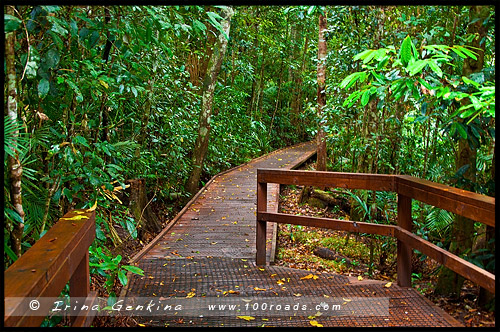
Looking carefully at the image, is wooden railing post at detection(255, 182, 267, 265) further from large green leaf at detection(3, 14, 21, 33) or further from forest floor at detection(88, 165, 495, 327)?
large green leaf at detection(3, 14, 21, 33)

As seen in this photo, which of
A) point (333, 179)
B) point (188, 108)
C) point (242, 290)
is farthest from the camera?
point (188, 108)

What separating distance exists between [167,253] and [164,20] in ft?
9.38

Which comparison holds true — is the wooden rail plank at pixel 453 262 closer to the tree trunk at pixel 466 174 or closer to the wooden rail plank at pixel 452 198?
the wooden rail plank at pixel 452 198

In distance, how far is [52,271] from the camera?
5.69ft

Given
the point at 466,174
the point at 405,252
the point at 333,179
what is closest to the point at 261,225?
the point at 333,179

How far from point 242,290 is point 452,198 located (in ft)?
6.31

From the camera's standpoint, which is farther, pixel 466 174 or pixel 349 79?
pixel 466 174

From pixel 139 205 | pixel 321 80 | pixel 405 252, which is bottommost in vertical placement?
pixel 139 205

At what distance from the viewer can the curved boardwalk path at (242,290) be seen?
3137 mm

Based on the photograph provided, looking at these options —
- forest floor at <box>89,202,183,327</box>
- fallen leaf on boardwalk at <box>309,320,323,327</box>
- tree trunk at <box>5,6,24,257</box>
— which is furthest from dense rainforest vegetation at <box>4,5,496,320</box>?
fallen leaf on boardwalk at <box>309,320,323,327</box>

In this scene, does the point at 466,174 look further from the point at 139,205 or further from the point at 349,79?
the point at 139,205

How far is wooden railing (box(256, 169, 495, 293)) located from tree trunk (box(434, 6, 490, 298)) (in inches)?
12.1

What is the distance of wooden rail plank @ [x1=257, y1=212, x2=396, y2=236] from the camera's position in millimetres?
3867

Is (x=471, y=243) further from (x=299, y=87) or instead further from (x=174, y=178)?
(x=299, y=87)
